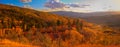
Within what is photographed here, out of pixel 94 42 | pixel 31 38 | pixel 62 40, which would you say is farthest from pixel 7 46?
pixel 94 42

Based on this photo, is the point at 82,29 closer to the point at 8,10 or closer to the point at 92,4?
the point at 92,4

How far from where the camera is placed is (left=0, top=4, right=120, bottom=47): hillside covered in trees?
9312 millimetres

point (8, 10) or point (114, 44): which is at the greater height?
point (8, 10)

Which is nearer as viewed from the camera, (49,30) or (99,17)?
(49,30)

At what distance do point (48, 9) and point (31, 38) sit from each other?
0.79 metres

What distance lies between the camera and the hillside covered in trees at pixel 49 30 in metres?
9.31

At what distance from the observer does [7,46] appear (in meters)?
9.08

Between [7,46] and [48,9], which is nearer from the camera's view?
[7,46]

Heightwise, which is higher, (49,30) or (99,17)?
(99,17)

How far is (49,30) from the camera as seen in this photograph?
9523 mm

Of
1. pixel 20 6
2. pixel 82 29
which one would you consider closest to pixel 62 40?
pixel 82 29

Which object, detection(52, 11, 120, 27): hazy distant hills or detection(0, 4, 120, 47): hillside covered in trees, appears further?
detection(52, 11, 120, 27): hazy distant hills

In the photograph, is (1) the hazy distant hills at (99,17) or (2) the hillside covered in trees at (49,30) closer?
(2) the hillside covered in trees at (49,30)

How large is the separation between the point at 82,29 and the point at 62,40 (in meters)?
0.52
